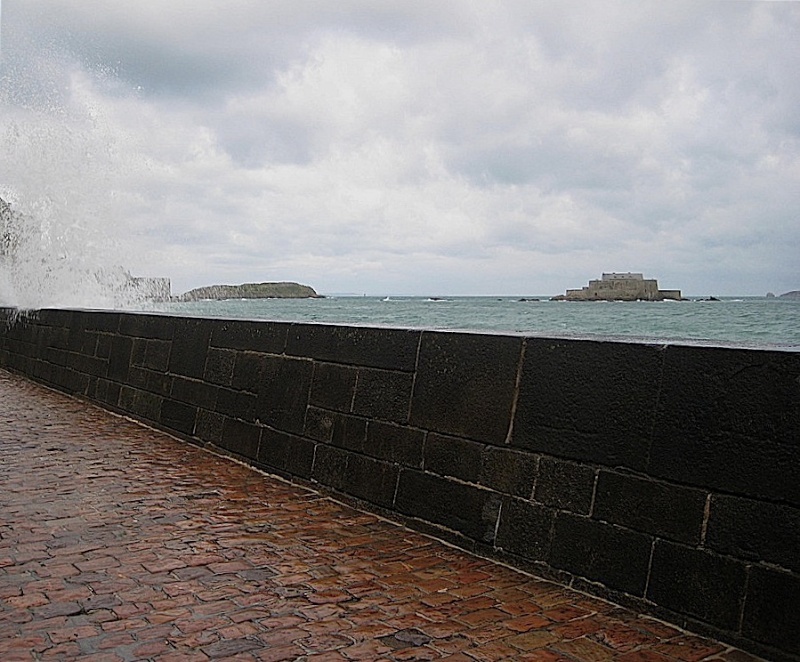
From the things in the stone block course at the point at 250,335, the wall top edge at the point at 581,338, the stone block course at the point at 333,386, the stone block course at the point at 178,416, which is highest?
the wall top edge at the point at 581,338

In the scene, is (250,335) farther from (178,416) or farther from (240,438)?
(178,416)

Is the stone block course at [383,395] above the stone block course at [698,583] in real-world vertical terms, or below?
above

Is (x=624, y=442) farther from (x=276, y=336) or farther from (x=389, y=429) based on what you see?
(x=276, y=336)

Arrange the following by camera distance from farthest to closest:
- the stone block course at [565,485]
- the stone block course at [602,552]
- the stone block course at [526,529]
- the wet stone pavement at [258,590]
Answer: the stone block course at [526,529]
the stone block course at [565,485]
the stone block course at [602,552]
the wet stone pavement at [258,590]

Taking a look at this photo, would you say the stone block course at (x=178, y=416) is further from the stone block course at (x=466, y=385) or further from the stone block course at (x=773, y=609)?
the stone block course at (x=773, y=609)

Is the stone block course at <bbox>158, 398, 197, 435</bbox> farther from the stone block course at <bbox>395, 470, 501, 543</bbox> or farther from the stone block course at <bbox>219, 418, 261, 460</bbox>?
the stone block course at <bbox>395, 470, 501, 543</bbox>

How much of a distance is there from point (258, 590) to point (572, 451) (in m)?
1.33

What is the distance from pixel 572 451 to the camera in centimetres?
342

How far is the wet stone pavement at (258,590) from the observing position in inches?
109

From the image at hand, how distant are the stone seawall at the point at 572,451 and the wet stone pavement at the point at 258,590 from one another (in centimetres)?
14

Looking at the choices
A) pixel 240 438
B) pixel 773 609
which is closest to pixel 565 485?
pixel 773 609

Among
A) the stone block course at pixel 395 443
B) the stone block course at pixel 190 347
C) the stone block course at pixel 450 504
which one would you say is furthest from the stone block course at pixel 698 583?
the stone block course at pixel 190 347

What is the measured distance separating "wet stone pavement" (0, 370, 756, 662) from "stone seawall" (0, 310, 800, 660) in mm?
136

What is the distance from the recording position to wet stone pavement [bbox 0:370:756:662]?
9.05 feet
